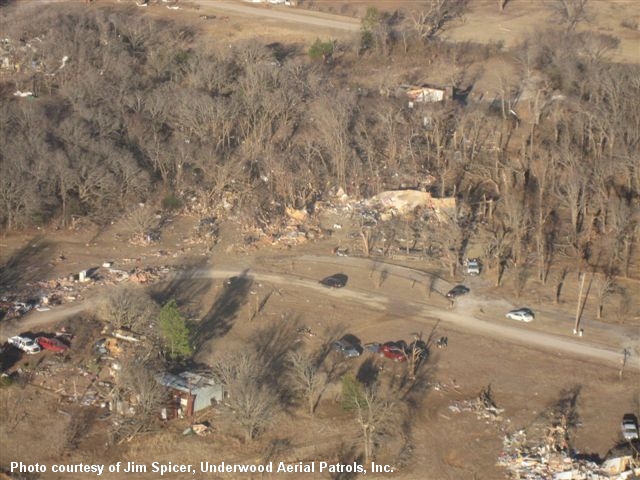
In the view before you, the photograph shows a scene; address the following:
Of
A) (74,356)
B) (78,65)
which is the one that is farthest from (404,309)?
(78,65)

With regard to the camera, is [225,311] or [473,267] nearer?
[225,311]

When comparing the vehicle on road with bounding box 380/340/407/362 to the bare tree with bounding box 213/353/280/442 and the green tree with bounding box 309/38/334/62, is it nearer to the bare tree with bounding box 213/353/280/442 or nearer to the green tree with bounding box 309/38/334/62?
the bare tree with bounding box 213/353/280/442

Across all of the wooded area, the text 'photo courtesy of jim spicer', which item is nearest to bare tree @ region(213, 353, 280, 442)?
the text 'photo courtesy of jim spicer'

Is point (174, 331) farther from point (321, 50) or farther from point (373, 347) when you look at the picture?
point (321, 50)

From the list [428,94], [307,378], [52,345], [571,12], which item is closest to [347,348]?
[307,378]

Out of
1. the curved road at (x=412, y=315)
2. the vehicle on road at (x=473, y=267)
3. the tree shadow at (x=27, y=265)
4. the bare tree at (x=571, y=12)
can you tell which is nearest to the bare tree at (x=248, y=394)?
the curved road at (x=412, y=315)

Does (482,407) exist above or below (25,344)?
above
